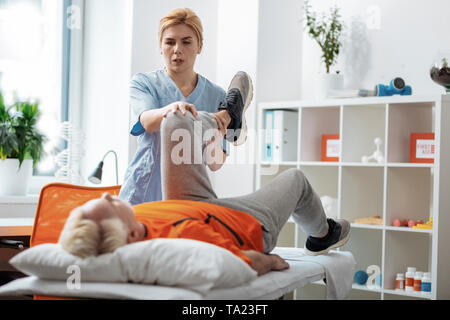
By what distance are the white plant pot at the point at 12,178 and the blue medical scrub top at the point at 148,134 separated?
1301 millimetres

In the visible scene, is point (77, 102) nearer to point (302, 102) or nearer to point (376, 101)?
point (302, 102)

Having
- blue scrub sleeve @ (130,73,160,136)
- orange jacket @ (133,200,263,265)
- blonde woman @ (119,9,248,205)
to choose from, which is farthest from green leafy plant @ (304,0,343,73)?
orange jacket @ (133,200,263,265)

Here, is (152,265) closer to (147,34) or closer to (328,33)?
(147,34)

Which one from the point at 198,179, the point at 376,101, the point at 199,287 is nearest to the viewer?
the point at 199,287

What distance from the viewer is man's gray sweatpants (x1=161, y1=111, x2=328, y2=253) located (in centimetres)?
158

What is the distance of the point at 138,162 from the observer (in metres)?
1.99

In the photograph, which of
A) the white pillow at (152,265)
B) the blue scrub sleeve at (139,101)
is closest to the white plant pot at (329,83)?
the blue scrub sleeve at (139,101)

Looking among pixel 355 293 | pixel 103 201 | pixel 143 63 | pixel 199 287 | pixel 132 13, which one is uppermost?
pixel 132 13

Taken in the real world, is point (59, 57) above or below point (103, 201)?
above

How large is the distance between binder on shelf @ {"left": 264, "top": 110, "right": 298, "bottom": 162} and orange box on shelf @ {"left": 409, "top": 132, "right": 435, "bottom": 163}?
2.33 ft

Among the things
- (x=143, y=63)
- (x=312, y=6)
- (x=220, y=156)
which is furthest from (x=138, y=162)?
(x=312, y=6)

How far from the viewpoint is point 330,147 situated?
3281 millimetres

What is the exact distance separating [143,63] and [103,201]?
6.56 feet

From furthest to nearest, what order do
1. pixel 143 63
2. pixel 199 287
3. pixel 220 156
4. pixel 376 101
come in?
1. pixel 143 63
2. pixel 376 101
3. pixel 220 156
4. pixel 199 287
